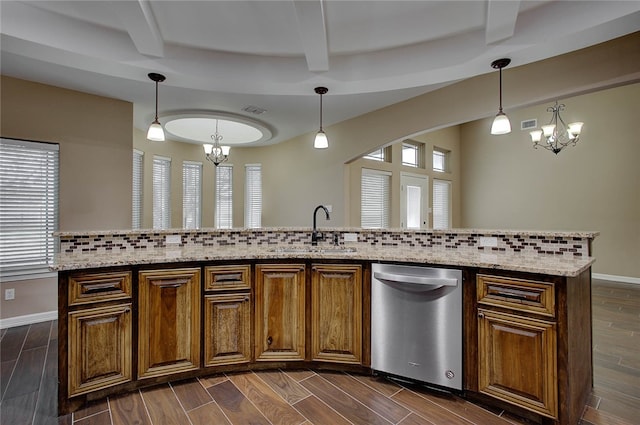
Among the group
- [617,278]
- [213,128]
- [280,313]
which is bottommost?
[617,278]

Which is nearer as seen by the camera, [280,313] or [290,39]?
[280,313]

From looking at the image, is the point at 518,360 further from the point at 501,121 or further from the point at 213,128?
the point at 213,128

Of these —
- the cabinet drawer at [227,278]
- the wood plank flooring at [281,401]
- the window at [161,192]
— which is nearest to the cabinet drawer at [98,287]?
the cabinet drawer at [227,278]

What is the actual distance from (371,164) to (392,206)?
1.04 meters

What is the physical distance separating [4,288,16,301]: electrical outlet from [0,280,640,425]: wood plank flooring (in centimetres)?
112

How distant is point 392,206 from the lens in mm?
6258

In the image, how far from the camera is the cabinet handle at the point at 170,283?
2.09m

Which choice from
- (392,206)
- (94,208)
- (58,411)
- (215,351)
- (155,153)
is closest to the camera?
(58,411)

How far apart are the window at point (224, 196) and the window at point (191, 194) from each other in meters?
0.38

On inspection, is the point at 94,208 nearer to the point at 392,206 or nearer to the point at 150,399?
the point at 150,399

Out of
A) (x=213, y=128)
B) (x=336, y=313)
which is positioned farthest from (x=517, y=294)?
(x=213, y=128)

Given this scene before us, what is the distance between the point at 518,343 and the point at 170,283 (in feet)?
7.29

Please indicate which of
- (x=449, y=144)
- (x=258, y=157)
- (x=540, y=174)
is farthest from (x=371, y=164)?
(x=540, y=174)

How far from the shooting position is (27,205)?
345cm
